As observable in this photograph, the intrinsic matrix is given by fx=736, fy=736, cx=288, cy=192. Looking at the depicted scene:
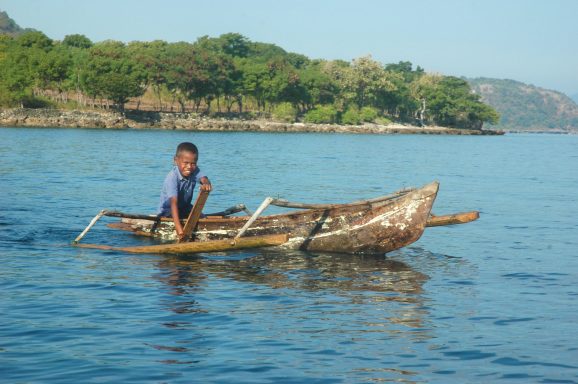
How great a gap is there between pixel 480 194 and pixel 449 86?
123176mm

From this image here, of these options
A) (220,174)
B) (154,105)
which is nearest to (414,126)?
(154,105)

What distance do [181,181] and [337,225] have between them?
123 inches

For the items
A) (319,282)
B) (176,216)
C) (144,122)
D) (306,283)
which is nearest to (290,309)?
(306,283)

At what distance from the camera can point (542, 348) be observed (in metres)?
8.62

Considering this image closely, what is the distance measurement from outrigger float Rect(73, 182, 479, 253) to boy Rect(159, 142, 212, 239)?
1.21 feet

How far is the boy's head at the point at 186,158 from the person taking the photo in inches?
542

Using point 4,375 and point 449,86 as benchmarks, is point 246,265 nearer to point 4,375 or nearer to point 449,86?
point 4,375

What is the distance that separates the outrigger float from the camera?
1341 cm

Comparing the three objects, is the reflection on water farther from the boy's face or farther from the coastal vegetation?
the coastal vegetation

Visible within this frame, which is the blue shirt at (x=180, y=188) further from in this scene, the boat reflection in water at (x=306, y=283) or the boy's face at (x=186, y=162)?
the boat reflection in water at (x=306, y=283)

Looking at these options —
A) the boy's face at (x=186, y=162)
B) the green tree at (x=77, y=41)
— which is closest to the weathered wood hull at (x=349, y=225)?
the boy's face at (x=186, y=162)

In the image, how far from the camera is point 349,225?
14078 millimetres

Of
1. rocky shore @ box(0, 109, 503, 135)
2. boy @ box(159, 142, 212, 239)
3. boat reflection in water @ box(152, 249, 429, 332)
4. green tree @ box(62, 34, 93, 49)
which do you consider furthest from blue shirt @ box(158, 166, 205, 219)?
green tree @ box(62, 34, 93, 49)

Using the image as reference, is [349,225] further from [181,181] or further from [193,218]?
[181,181]
